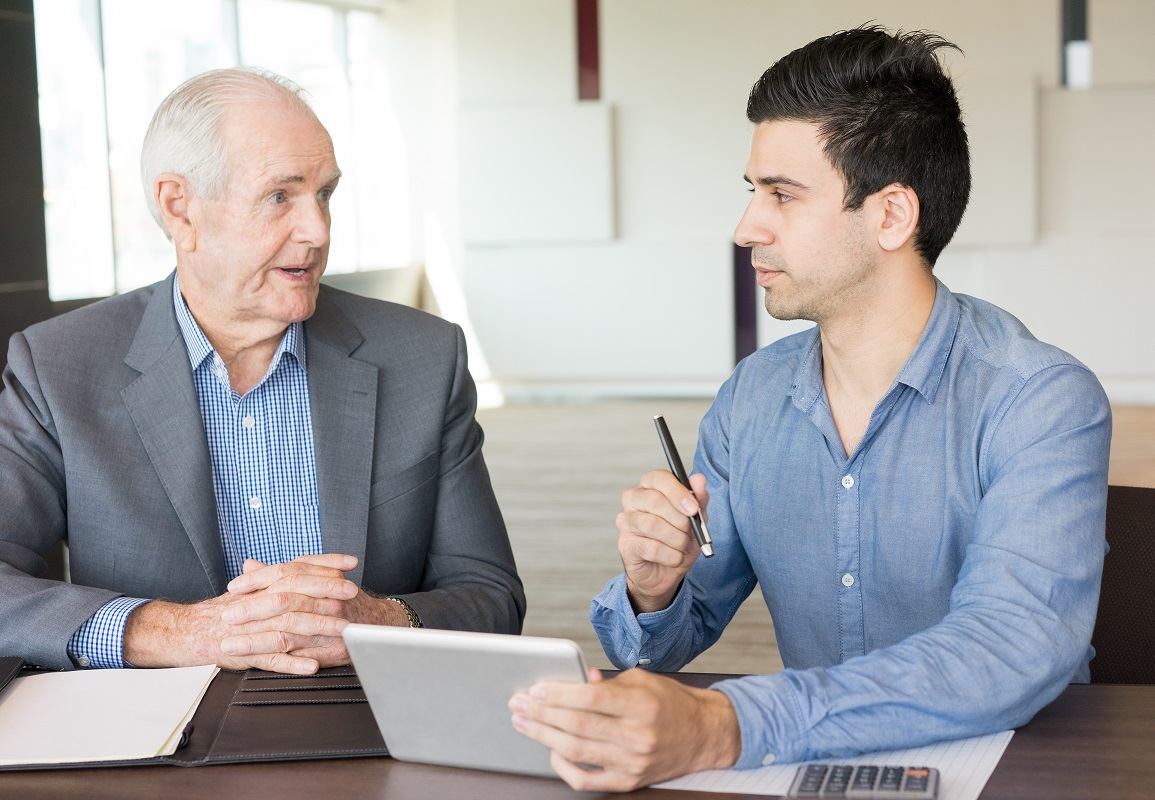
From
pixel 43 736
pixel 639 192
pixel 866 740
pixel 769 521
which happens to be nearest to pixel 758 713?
pixel 866 740

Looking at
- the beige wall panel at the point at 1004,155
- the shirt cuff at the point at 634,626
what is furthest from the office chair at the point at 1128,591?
the beige wall panel at the point at 1004,155

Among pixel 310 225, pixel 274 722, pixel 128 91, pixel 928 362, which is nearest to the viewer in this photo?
pixel 274 722

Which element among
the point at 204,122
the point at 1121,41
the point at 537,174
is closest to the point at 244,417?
the point at 204,122

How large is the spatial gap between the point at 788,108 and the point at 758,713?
3.01 feet

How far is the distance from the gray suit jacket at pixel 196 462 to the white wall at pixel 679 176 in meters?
7.48

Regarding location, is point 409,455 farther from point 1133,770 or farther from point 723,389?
point 1133,770

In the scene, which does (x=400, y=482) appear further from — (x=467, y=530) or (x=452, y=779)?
(x=452, y=779)

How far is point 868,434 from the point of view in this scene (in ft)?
5.60

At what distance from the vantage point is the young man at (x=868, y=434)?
1.47 metres

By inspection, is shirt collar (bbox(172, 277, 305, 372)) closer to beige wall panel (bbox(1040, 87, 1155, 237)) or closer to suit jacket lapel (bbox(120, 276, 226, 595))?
suit jacket lapel (bbox(120, 276, 226, 595))

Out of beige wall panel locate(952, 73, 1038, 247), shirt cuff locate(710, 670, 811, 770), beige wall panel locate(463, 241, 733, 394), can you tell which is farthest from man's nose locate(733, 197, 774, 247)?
beige wall panel locate(463, 241, 733, 394)

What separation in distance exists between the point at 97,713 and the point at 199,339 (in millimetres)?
774

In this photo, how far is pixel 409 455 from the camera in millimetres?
1998

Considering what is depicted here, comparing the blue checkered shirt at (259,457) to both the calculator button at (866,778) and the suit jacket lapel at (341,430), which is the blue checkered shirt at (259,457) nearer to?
the suit jacket lapel at (341,430)
